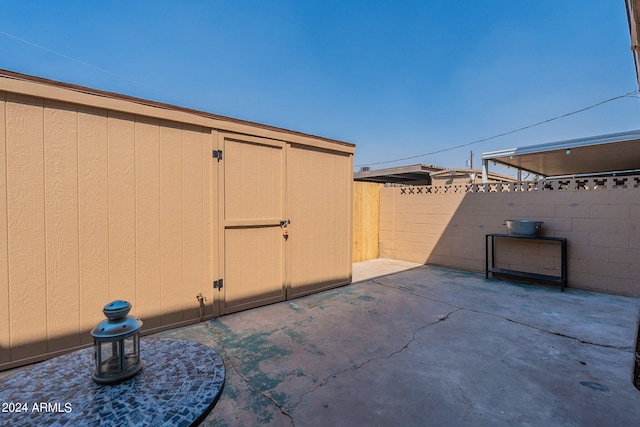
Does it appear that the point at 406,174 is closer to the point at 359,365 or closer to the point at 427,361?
the point at 427,361

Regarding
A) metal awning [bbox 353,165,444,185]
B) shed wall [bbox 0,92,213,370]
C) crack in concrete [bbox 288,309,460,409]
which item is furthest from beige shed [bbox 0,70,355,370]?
metal awning [bbox 353,165,444,185]

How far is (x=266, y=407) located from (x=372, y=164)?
19.2 m

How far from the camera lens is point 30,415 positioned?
1.30 metres

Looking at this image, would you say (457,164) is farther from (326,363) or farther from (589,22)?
(326,363)

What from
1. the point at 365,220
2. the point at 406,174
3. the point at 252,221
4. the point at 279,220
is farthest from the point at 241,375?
the point at 406,174

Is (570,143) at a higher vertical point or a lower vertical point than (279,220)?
higher

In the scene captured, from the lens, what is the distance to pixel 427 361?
6.54 ft

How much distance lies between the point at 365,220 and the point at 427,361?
422 centimetres

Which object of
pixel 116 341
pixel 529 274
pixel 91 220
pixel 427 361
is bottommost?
pixel 427 361

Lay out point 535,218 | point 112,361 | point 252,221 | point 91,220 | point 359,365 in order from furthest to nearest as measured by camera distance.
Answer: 1. point 535,218
2. point 252,221
3. point 91,220
4. point 359,365
5. point 112,361

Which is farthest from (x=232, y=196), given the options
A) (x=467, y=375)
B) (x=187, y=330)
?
(x=467, y=375)

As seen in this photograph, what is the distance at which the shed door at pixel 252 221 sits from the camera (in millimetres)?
2873

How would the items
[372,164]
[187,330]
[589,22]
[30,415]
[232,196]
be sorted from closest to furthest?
[30,415]
[187,330]
[232,196]
[589,22]
[372,164]

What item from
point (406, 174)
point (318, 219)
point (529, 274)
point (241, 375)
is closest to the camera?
point (241, 375)
